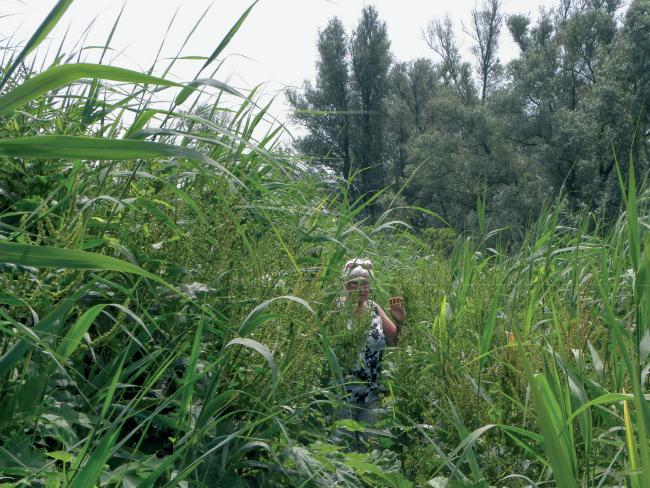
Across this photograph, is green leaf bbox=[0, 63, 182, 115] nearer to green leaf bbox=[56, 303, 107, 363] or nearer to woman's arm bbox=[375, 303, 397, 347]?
green leaf bbox=[56, 303, 107, 363]

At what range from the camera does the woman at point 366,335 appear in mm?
2861

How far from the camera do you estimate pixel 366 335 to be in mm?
2711

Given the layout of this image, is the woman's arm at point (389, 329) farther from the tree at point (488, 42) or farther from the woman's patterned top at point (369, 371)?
the tree at point (488, 42)

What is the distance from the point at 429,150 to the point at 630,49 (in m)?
11.2

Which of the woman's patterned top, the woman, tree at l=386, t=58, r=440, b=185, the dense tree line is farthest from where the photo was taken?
tree at l=386, t=58, r=440, b=185

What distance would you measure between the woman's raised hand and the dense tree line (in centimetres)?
1739

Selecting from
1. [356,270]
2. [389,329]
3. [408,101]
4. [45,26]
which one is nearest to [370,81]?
[408,101]

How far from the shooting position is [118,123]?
2.83 metres

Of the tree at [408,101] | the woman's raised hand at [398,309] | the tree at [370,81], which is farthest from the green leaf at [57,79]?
the tree at [408,101]

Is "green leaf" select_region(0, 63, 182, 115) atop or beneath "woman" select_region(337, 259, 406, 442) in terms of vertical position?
atop

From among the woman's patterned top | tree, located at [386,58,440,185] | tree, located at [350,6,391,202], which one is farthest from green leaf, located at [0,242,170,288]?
tree, located at [386,58,440,185]

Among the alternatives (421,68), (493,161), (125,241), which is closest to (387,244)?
(125,241)

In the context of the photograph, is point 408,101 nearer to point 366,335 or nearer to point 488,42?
point 488,42

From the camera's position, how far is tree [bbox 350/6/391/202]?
1570 inches
